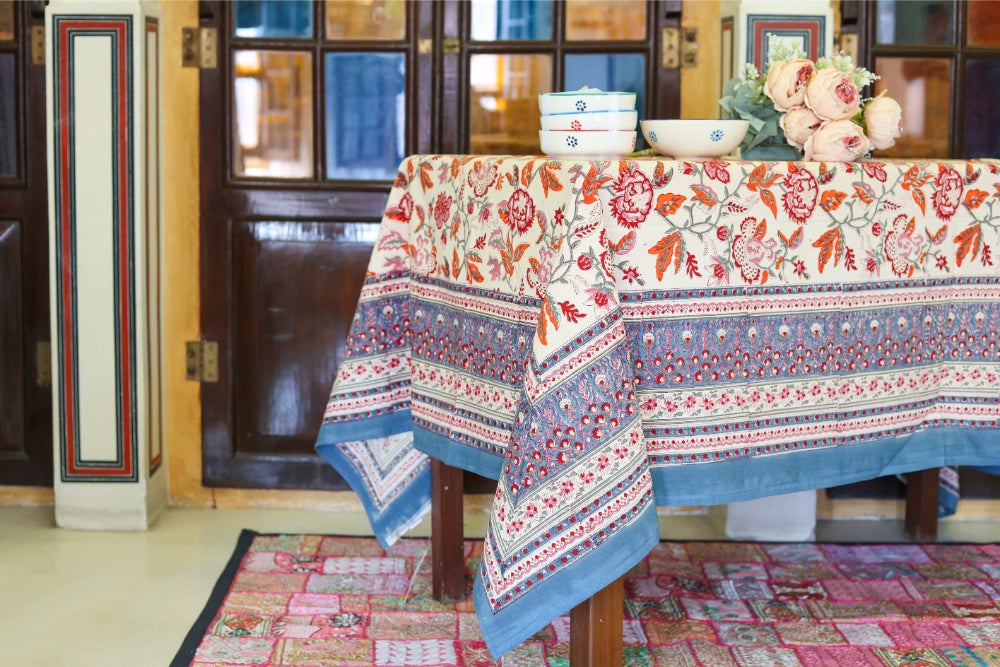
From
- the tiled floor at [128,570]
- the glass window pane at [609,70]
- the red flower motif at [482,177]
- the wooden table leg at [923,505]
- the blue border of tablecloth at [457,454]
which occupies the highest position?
the glass window pane at [609,70]

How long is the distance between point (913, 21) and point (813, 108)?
132 centimetres

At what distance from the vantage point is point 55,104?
3.19 metres

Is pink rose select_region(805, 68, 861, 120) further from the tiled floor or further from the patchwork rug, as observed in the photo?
the tiled floor

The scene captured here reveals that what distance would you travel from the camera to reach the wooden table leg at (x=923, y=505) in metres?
3.23

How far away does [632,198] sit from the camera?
6.27 feet

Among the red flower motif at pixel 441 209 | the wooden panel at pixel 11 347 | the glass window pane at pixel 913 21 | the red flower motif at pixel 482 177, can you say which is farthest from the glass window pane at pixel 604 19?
the wooden panel at pixel 11 347

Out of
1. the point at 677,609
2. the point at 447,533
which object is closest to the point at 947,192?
the point at 677,609

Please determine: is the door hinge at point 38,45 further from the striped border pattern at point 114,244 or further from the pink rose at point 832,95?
the pink rose at point 832,95

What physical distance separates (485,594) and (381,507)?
0.82 meters

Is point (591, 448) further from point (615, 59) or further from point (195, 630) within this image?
point (615, 59)

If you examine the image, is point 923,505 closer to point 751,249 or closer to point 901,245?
point 901,245

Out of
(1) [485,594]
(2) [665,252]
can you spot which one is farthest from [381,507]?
(2) [665,252]

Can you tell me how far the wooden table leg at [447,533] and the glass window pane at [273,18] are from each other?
4.60 ft

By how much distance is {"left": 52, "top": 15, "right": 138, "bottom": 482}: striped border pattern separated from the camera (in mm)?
3180
